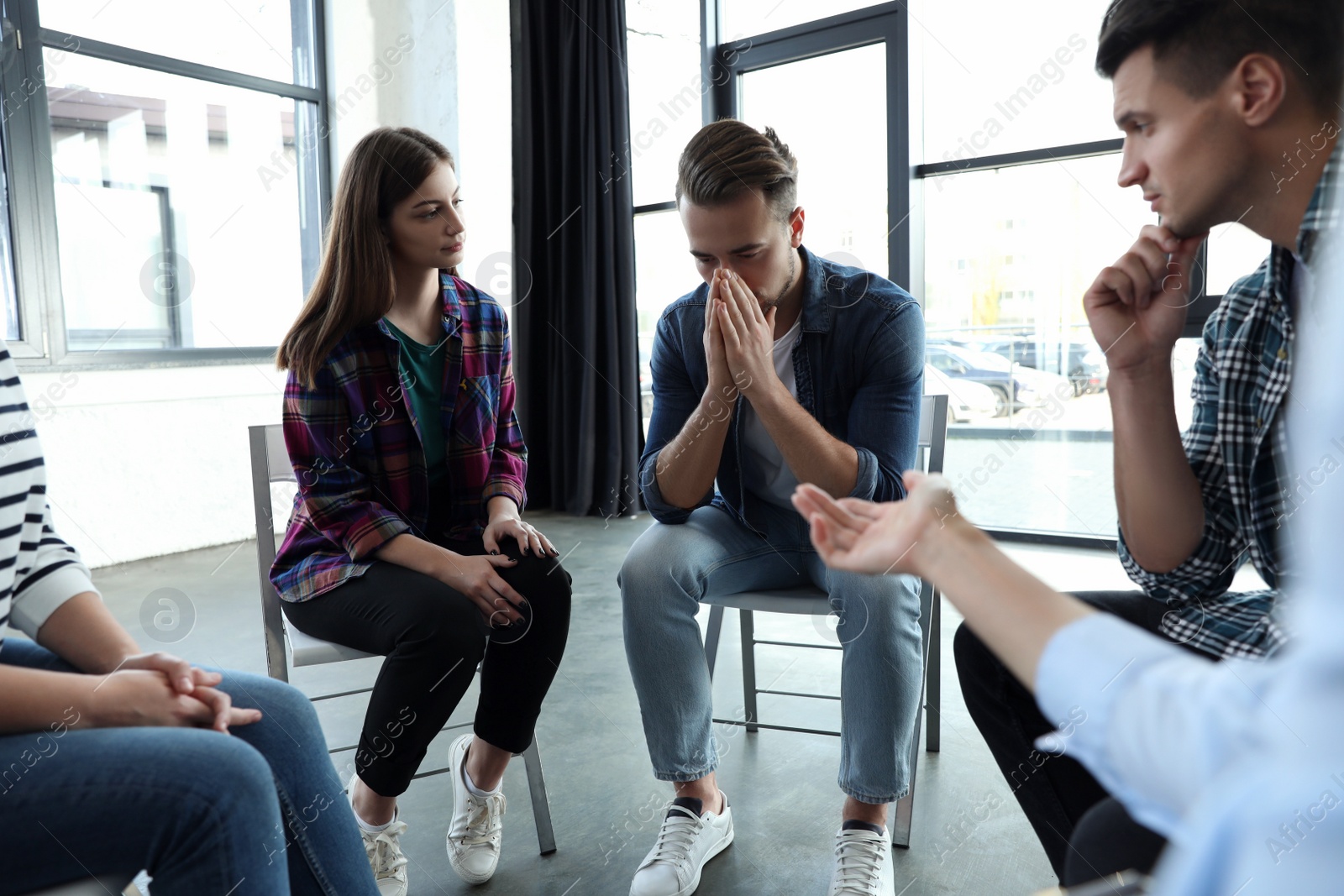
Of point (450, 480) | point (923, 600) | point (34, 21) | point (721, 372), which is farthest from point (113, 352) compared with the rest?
point (923, 600)

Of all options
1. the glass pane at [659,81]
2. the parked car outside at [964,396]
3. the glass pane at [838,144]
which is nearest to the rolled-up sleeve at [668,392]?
the glass pane at [838,144]

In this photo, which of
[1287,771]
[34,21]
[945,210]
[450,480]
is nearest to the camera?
[1287,771]

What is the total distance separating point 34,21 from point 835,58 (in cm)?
301

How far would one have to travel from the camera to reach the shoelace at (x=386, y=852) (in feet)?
4.17

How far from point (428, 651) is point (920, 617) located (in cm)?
74

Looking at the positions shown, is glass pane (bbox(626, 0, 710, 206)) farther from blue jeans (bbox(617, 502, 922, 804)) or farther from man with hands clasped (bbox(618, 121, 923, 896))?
blue jeans (bbox(617, 502, 922, 804))

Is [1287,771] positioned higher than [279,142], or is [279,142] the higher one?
[279,142]

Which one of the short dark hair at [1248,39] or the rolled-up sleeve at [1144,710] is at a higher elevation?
the short dark hair at [1248,39]

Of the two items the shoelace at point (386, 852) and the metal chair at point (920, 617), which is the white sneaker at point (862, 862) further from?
the shoelace at point (386, 852)

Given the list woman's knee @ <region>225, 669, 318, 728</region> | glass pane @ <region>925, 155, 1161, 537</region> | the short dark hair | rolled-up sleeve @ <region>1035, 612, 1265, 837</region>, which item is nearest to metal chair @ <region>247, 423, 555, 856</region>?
woman's knee @ <region>225, 669, 318, 728</region>

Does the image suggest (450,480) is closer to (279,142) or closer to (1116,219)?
(1116,219)

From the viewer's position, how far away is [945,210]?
370 cm

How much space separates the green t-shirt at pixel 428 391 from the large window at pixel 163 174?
253cm

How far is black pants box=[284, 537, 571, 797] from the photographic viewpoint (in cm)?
122
